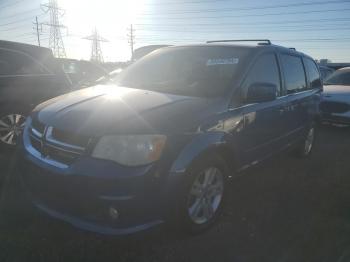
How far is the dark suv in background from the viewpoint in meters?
5.26

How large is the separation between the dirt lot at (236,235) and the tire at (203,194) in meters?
0.15

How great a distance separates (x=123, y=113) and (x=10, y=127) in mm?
3106

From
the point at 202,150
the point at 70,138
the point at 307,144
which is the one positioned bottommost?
the point at 307,144

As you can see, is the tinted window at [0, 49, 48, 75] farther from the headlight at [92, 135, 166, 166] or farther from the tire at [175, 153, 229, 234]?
the tire at [175, 153, 229, 234]

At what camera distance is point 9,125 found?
533 centimetres

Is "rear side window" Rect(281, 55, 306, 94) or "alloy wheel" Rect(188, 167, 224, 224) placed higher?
"rear side window" Rect(281, 55, 306, 94)

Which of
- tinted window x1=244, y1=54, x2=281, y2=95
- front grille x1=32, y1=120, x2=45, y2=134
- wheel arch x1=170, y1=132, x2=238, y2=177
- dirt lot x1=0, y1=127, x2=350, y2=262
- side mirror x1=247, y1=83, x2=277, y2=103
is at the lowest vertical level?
dirt lot x1=0, y1=127, x2=350, y2=262

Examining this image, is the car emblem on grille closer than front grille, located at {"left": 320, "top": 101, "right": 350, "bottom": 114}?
Yes

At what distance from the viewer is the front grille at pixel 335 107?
8.53 metres

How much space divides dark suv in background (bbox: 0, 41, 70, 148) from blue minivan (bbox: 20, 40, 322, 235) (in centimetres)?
169

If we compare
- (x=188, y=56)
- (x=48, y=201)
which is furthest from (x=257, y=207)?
(x=48, y=201)

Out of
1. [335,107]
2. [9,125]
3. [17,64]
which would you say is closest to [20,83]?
[17,64]

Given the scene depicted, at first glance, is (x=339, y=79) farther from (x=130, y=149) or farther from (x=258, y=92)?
(x=130, y=149)

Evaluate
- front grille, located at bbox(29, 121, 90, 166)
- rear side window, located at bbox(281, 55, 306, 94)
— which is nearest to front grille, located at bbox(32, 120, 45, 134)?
front grille, located at bbox(29, 121, 90, 166)
